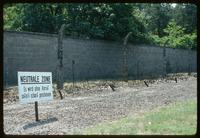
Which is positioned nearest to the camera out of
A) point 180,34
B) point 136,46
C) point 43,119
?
point 43,119

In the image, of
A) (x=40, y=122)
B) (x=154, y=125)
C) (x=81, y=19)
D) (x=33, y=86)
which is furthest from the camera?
(x=81, y=19)

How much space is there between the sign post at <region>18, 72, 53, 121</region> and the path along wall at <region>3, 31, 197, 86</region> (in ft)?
32.5

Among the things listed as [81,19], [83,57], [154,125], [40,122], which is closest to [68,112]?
[40,122]

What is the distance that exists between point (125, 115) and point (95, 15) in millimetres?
19409

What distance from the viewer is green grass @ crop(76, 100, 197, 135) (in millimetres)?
7152

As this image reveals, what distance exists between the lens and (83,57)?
25078mm

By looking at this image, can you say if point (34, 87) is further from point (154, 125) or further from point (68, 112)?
point (154, 125)

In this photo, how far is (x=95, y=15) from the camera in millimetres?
28594

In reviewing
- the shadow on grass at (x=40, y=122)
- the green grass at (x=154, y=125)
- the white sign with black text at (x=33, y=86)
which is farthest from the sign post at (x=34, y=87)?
the green grass at (x=154, y=125)

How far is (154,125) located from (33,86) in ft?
8.76

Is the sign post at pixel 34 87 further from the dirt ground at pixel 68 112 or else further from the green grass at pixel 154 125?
the green grass at pixel 154 125

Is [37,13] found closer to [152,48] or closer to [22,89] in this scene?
[152,48]

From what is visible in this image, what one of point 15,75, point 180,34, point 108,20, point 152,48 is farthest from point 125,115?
point 180,34

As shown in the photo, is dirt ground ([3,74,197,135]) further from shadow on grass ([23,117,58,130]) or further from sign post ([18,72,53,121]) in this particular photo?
sign post ([18,72,53,121])
